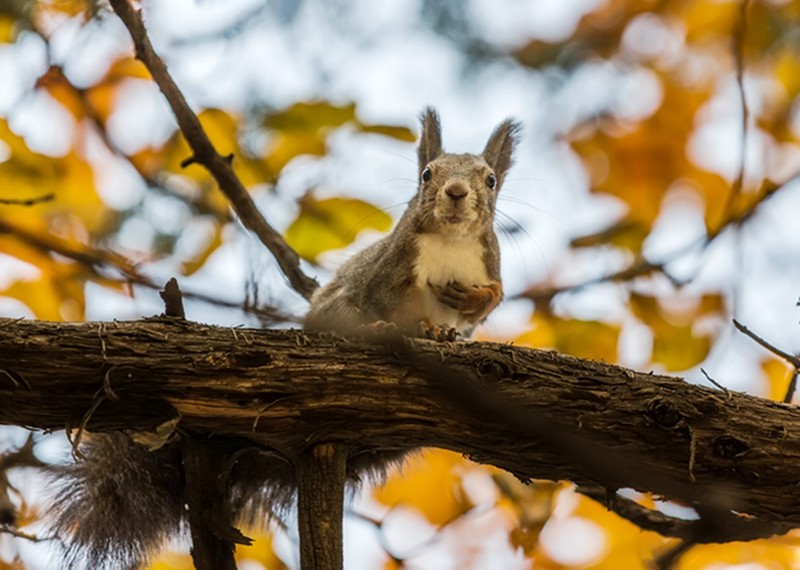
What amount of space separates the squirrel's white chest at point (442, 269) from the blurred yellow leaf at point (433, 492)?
0.48 meters

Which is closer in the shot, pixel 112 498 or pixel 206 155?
pixel 112 498

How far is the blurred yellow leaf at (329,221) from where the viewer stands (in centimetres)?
338

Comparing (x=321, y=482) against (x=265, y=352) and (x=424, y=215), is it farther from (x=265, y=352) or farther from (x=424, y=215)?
(x=424, y=215)

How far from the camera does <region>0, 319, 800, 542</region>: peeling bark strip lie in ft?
7.38

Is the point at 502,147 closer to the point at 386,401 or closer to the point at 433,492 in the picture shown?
the point at 433,492

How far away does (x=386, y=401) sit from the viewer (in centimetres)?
237

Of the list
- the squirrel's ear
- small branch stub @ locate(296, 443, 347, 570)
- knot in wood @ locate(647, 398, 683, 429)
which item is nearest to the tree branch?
the squirrel's ear


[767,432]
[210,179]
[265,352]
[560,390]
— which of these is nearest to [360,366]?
[265,352]

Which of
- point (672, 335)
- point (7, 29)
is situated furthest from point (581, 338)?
point (7, 29)

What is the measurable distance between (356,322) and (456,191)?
0.56 meters

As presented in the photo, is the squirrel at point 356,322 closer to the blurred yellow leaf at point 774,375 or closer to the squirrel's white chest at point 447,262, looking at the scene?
the squirrel's white chest at point 447,262

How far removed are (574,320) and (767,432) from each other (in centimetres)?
107

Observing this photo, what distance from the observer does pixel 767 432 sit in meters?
2.50

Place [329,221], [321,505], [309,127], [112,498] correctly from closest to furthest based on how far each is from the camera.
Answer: [321,505] < [112,498] < [309,127] < [329,221]
